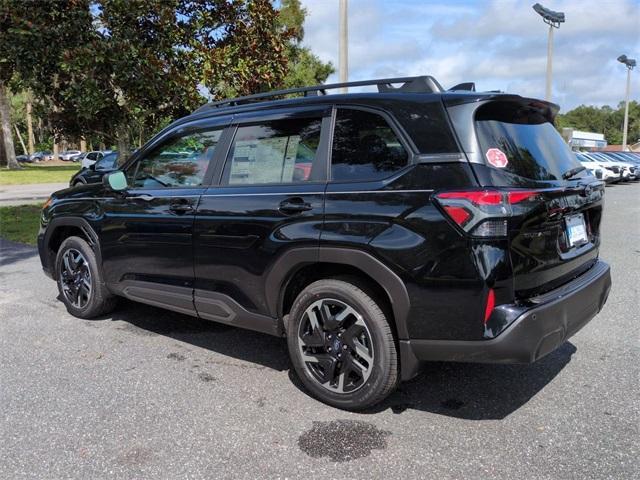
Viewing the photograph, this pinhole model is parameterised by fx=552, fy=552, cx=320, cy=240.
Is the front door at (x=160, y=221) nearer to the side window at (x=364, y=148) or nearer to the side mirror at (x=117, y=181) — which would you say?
the side mirror at (x=117, y=181)

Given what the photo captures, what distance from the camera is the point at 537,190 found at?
2936 millimetres

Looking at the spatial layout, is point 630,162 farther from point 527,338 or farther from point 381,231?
point 381,231

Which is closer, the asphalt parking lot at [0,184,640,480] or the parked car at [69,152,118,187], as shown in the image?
the asphalt parking lot at [0,184,640,480]

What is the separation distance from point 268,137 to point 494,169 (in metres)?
1.59

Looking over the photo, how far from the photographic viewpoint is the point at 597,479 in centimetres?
261

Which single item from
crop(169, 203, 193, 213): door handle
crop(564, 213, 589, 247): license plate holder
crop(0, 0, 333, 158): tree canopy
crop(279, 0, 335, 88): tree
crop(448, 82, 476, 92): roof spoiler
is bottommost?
crop(564, 213, 589, 247): license plate holder

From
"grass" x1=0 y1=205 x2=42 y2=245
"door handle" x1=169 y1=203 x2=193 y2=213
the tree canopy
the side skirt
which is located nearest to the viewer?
the side skirt

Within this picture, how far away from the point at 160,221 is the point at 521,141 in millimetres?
2622

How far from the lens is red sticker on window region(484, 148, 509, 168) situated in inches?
115

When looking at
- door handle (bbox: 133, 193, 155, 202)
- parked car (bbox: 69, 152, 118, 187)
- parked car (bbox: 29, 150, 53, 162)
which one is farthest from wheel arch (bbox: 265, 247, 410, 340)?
parked car (bbox: 29, 150, 53, 162)

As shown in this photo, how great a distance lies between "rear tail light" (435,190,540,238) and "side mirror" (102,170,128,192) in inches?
113

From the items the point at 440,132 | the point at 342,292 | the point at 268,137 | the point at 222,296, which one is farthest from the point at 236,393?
the point at 440,132

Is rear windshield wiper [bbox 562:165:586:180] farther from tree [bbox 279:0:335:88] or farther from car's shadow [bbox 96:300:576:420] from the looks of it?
tree [bbox 279:0:335:88]

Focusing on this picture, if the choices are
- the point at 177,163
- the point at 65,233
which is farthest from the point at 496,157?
the point at 65,233
